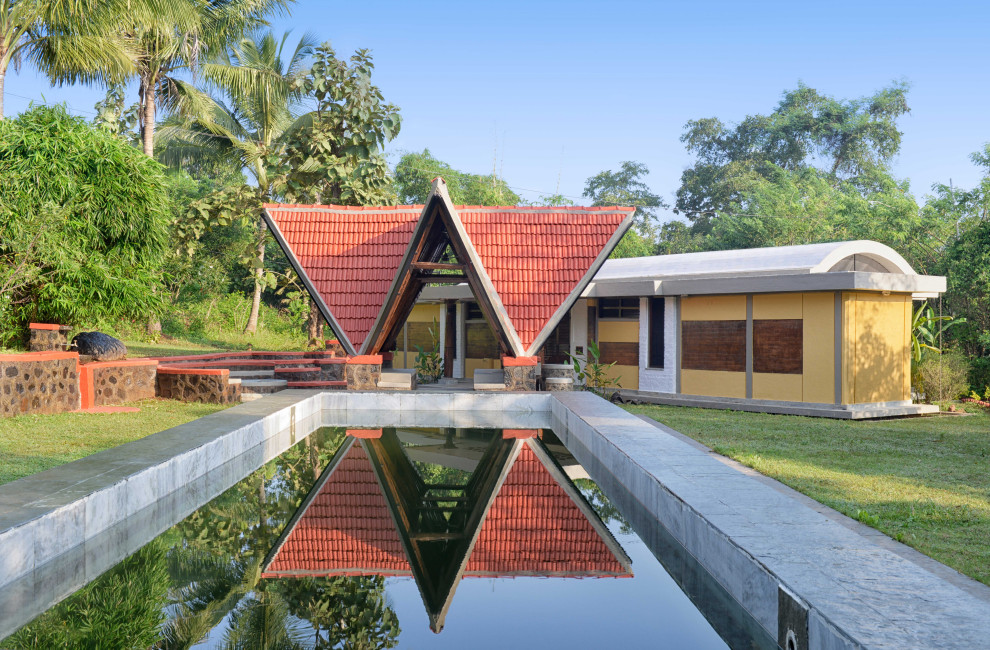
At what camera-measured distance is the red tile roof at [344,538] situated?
245 inches

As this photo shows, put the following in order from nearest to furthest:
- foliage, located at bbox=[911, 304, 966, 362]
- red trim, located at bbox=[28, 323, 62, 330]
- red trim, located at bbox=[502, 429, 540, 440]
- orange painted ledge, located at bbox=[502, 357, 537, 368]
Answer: red trim, located at bbox=[28, 323, 62, 330] < red trim, located at bbox=[502, 429, 540, 440] < orange painted ledge, located at bbox=[502, 357, 537, 368] < foliage, located at bbox=[911, 304, 966, 362]

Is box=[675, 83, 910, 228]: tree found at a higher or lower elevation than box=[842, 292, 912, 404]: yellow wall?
higher

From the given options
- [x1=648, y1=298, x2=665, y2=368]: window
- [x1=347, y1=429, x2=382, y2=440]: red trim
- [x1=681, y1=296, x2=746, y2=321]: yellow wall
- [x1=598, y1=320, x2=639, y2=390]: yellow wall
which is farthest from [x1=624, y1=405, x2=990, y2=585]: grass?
[x1=347, y1=429, x2=382, y2=440]: red trim

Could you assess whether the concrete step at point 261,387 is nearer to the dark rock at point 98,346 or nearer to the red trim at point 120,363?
the red trim at point 120,363

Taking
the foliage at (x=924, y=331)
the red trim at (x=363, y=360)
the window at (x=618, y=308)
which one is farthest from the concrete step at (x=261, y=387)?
the foliage at (x=924, y=331)

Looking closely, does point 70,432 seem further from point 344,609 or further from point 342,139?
point 342,139

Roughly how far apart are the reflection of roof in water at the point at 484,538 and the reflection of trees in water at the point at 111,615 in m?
0.86

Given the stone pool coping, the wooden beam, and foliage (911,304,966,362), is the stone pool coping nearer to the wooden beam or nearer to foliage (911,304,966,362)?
the wooden beam

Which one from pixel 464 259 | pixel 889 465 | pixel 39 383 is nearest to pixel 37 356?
pixel 39 383

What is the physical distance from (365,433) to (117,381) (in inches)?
172

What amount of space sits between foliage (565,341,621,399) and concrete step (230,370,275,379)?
727cm

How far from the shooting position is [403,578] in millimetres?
6051

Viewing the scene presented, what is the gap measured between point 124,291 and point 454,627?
10629 millimetres

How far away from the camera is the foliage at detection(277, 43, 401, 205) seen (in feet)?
68.1
